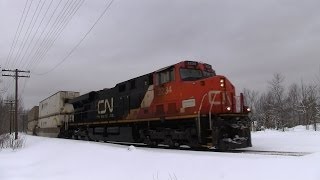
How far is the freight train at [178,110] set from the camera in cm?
1466

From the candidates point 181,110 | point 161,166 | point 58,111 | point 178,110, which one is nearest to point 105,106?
point 178,110

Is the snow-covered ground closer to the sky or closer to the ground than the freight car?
closer to the ground

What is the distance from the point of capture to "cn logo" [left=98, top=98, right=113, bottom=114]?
23281 millimetres

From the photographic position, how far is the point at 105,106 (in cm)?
2406

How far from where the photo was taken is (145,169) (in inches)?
415

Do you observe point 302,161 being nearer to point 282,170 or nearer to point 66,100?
point 282,170

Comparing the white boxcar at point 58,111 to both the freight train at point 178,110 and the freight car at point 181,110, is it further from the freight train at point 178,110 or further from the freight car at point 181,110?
the freight car at point 181,110

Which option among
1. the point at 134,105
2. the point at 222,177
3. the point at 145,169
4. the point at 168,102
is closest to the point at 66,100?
the point at 134,105

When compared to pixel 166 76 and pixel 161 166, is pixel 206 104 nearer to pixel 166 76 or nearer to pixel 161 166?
pixel 166 76

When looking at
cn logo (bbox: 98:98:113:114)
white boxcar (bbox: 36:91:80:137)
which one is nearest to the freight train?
cn logo (bbox: 98:98:113:114)

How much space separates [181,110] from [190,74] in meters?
1.74

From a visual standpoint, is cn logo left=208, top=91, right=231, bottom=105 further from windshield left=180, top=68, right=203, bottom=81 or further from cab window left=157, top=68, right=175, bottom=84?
cab window left=157, top=68, right=175, bottom=84

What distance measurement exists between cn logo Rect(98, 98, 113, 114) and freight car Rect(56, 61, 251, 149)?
39 centimetres

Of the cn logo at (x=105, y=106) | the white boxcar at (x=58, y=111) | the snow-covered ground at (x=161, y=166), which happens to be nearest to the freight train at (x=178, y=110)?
the cn logo at (x=105, y=106)
